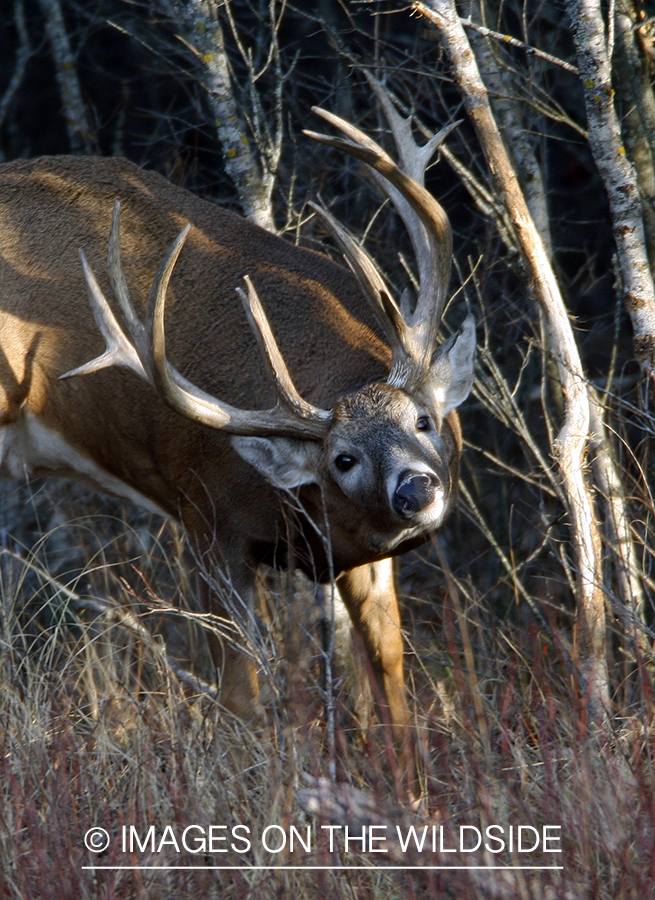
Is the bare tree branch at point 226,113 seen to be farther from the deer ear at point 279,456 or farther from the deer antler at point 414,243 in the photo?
the deer ear at point 279,456

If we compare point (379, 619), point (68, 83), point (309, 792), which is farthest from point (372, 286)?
point (68, 83)

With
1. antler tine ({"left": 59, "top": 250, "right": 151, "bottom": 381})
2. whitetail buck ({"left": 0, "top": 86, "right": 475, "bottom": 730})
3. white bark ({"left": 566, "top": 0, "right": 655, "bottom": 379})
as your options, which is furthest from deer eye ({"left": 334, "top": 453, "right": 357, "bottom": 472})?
white bark ({"left": 566, "top": 0, "right": 655, "bottom": 379})

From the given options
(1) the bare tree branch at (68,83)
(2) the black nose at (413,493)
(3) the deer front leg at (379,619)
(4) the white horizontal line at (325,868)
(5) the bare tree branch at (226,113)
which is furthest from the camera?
(1) the bare tree branch at (68,83)

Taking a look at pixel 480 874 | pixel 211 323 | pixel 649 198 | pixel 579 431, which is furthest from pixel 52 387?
pixel 480 874

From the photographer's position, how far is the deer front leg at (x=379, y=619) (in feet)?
17.6

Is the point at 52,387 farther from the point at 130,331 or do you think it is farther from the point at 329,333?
the point at 329,333

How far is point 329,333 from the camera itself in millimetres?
5078

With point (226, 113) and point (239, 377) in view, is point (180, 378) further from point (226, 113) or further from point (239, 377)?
point (226, 113)

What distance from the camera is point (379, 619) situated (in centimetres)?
545

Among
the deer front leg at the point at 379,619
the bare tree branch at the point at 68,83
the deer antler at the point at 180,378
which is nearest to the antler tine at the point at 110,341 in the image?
the deer antler at the point at 180,378

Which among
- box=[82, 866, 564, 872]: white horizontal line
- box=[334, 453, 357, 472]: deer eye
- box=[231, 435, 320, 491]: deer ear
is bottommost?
box=[82, 866, 564, 872]: white horizontal line

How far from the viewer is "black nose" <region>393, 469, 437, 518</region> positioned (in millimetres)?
4285

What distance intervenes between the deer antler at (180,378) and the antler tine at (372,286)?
0.40 m

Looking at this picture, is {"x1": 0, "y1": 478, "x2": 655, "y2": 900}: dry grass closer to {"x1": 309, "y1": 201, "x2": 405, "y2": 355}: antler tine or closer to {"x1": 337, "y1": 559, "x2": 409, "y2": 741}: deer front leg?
{"x1": 337, "y1": 559, "x2": 409, "y2": 741}: deer front leg
